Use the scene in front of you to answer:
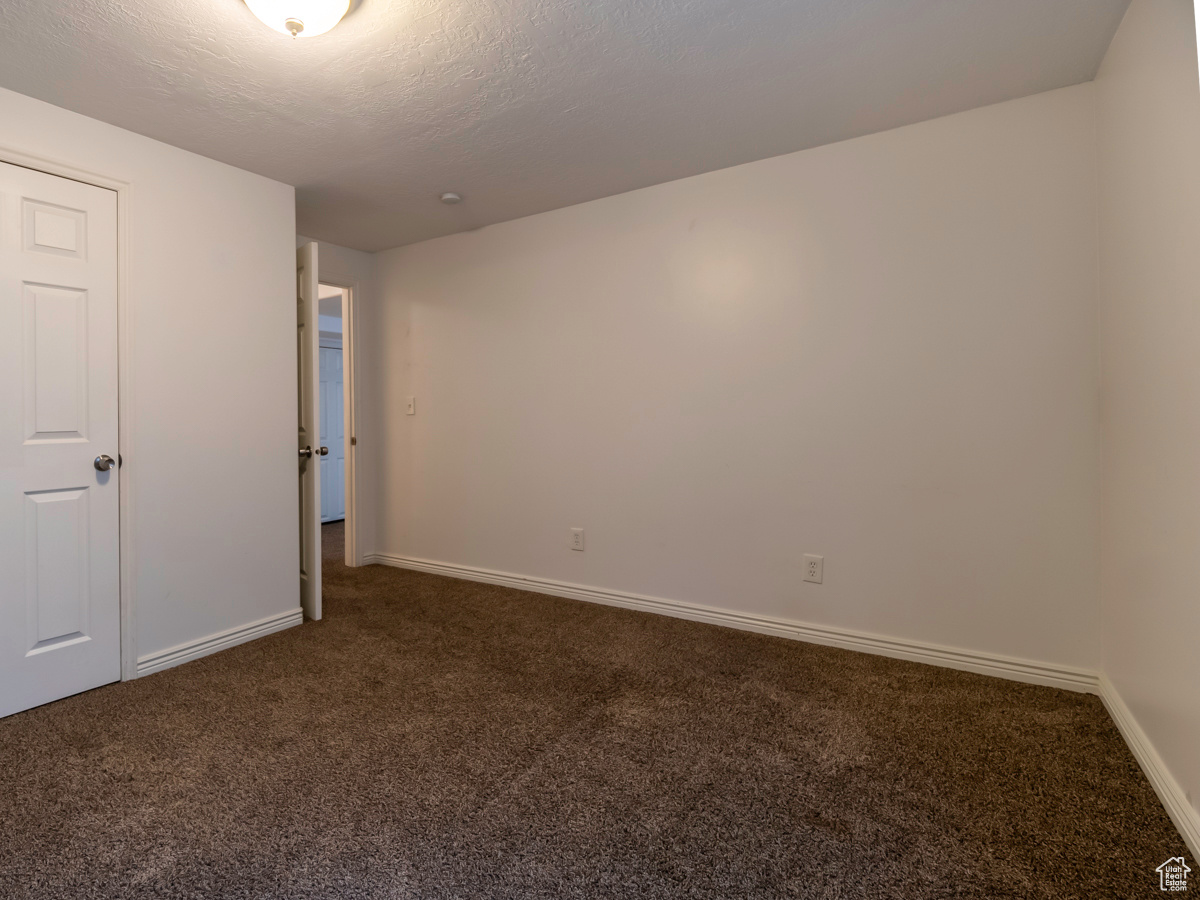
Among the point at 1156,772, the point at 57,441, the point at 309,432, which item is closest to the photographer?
the point at 1156,772

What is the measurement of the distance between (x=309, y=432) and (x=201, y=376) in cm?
57

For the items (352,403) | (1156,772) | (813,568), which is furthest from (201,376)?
(1156,772)

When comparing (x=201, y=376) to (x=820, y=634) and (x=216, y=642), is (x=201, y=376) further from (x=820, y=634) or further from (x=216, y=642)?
(x=820, y=634)

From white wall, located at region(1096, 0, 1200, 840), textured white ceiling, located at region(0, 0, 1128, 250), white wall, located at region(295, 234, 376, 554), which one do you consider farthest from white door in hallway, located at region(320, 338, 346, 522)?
white wall, located at region(1096, 0, 1200, 840)

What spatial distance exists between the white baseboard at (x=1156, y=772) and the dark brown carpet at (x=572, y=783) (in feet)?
0.12

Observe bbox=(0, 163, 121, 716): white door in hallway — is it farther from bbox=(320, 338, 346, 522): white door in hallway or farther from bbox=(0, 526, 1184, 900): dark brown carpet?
bbox=(320, 338, 346, 522): white door in hallway

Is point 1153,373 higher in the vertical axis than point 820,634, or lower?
higher

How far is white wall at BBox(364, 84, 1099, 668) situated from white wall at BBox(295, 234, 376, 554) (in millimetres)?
611

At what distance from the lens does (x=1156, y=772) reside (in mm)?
1637

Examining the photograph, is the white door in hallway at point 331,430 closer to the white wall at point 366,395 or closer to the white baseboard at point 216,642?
the white wall at point 366,395

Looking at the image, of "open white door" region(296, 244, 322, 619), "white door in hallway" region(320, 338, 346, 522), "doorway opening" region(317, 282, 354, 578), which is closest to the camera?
"open white door" region(296, 244, 322, 619)

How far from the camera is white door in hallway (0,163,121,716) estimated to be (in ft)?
6.91

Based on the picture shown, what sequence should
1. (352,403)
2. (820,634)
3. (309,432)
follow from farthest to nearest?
(352,403) → (309,432) → (820,634)

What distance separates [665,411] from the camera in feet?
10.3
